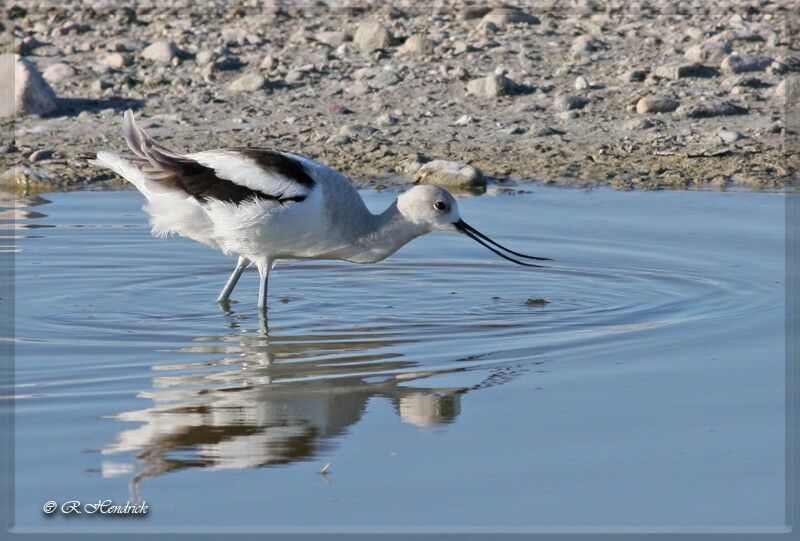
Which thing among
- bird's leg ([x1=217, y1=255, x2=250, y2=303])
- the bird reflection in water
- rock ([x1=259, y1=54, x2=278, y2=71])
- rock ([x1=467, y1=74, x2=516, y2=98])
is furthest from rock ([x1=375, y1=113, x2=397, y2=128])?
the bird reflection in water

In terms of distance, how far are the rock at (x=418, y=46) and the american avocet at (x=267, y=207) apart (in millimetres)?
4518

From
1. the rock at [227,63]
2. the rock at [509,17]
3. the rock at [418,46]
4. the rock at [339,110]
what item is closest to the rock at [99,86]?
the rock at [227,63]

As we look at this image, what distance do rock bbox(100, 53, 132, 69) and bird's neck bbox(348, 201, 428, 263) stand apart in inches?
199

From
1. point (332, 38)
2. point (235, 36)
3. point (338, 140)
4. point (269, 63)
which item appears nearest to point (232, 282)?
point (338, 140)

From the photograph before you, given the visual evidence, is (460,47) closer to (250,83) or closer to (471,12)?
(471,12)

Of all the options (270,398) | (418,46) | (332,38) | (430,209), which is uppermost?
(332,38)

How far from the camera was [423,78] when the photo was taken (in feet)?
37.3

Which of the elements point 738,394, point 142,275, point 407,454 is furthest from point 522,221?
point 407,454

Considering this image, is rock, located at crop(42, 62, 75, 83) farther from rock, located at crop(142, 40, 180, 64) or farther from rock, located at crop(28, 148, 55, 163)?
rock, located at crop(28, 148, 55, 163)

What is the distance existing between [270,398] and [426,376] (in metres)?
0.68

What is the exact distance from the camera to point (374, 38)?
39.1 ft

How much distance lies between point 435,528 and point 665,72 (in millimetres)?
7375

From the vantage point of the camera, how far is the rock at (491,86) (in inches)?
433

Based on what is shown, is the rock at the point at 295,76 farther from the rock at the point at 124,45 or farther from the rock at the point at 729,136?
the rock at the point at 729,136
